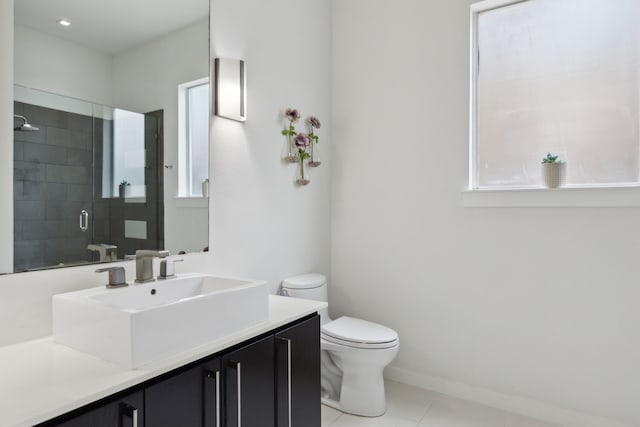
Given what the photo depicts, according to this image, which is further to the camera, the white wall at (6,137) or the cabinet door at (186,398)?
the white wall at (6,137)

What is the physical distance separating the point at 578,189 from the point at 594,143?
280 mm

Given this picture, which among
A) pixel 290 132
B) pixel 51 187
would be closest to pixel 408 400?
pixel 290 132

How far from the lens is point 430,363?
7.90 ft

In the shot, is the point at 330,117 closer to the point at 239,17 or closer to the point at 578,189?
the point at 239,17

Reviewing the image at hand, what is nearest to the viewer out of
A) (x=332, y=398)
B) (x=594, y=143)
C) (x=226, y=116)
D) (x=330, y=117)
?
(x=226, y=116)

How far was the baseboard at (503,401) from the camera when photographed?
77.6 inches

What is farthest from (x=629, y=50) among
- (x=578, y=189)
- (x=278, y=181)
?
(x=278, y=181)

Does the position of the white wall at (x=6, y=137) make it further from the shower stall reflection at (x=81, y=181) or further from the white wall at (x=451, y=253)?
the white wall at (x=451, y=253)

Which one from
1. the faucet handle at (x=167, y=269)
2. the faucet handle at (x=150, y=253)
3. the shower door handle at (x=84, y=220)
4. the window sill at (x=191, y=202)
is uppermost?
the window sill at (x=191, y=202)

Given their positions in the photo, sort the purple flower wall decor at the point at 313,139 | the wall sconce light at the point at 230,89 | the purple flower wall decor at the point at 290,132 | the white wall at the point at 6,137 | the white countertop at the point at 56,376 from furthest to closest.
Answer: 1. the purple flower wall decor at the point at 313,139
2. the purple flower wall decor at the point at 290,132
3. the wall sconce light at the point at 230,89
4. the white wall at the point at 6,137
5. the white countertop at the point at 56,376

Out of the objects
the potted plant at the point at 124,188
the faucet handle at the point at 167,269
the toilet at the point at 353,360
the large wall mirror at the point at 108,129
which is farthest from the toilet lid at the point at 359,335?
the potted plant at the point at 124,188

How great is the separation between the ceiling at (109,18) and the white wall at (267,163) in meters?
0.22

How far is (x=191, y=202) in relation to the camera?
1743 millimetres

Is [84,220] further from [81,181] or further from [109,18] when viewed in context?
[109,18]
